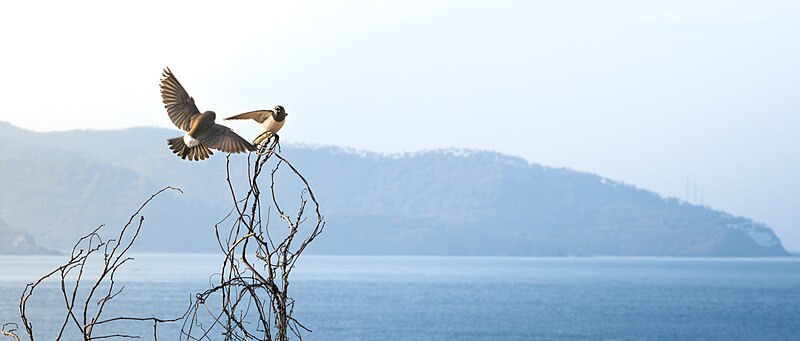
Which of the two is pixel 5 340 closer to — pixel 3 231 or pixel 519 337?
pixel 519 337

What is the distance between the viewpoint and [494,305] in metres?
88.0

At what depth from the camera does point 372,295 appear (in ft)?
323

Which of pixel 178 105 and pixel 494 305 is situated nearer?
pixel 178 105

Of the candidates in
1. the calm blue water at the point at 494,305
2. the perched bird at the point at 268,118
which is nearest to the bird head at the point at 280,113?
the perched bird at the point at 268,118

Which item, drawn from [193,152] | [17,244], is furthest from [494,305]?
[17,244]

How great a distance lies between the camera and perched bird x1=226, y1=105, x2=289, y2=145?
91.4 inches

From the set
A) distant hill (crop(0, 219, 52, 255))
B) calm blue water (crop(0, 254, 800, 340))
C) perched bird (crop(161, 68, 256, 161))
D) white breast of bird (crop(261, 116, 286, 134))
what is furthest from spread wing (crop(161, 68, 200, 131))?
distant hill (crop(0, 219, 52, 255))

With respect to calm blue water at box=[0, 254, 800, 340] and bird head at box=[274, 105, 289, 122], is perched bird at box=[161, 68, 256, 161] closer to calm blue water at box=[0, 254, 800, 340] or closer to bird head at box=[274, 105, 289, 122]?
bird head at box=[274, 105, 289, 122]

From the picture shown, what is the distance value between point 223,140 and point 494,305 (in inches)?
3416

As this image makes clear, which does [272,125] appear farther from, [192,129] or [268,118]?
[192,129]

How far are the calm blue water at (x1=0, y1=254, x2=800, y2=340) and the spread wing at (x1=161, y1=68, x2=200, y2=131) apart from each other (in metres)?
56.7

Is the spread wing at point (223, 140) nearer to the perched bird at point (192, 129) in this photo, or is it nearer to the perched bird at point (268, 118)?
the perched bird at point (192, 129)

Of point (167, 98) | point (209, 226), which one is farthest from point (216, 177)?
point (167, 98)

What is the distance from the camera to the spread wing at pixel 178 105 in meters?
2.29
